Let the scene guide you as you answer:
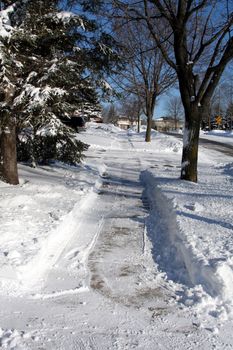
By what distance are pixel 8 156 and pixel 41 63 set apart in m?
2.36

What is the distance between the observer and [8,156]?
30.9ft

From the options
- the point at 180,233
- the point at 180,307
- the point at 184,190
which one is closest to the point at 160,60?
the point at 184,190

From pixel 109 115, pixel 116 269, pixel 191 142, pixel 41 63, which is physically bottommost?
pixel 116 269

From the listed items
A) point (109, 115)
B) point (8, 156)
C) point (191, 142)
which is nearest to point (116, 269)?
point (8, 156)

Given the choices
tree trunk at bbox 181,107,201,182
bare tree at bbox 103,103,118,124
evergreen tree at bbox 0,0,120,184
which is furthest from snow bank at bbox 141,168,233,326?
bare tree at bbox 103,103,118,124

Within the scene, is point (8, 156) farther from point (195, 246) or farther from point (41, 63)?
point (195, 246)

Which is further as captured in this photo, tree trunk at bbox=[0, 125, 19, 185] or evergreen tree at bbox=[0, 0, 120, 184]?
tree trunk at bbox=[0, 125, 19, 185]

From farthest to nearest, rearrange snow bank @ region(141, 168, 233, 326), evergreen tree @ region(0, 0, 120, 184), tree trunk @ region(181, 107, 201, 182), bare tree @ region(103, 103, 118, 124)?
bare tree @ region(103, 103, 118, 124)
tree trunk @ region(181, 107, 201, 182)
evergreen tree @ region(0, 0, 120, 184)
snow bank @ region(141, 168, 233, 326)

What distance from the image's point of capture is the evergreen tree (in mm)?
8461

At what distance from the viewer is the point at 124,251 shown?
570 centimetres

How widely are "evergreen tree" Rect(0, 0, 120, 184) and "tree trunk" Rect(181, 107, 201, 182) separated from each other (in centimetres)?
254

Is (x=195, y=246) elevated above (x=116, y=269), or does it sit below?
above

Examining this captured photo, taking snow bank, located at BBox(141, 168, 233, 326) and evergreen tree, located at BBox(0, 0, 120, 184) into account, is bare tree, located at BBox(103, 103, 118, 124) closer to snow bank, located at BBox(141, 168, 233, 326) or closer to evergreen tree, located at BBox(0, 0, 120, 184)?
evergreen tree, located at BBox(0, 0, 120, 184)

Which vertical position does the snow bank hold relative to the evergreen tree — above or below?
below
